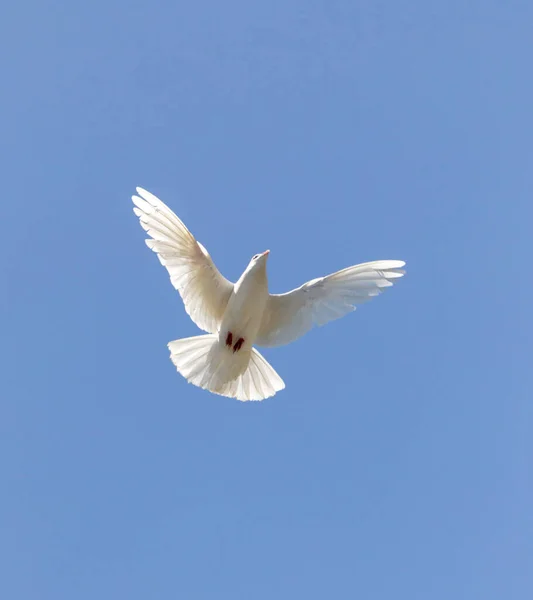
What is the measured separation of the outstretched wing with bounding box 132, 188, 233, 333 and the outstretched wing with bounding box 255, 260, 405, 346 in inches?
43.7

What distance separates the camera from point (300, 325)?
19.8 m

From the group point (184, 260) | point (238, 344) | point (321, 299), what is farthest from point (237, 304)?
point (321, 299)

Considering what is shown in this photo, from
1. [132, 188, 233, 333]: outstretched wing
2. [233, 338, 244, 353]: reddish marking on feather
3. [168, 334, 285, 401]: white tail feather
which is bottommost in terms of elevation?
[168, 334, 285, 401]: white tail feather

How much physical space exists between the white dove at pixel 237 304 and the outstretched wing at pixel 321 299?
0.02m

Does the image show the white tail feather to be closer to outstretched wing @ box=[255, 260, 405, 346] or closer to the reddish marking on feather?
the reddish marking on feather

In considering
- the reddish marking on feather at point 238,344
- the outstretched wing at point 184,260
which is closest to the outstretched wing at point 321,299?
the reddish marking on feather at point 238,344

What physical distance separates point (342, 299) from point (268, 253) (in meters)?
1.85

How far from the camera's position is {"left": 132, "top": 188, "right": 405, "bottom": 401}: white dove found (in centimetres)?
1900

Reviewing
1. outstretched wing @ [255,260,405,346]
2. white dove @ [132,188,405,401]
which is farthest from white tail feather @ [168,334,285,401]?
outstretched wing @ [255,260,405,346]

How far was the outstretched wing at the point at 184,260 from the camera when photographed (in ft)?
62.0

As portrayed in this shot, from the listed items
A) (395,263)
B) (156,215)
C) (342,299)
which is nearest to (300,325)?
(342,299)

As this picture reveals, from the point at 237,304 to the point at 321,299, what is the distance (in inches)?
73.4

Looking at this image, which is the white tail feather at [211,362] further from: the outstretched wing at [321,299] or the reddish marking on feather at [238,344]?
the outstretched wing at [321,299]

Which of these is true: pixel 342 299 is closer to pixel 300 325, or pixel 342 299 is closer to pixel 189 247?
pixel 300 325
